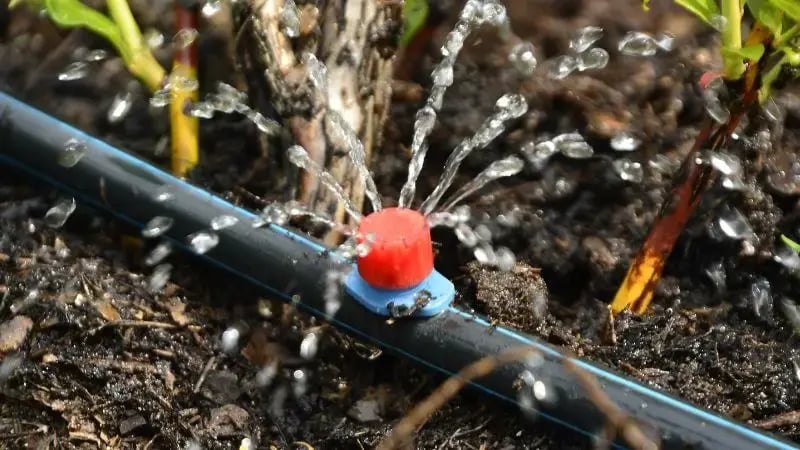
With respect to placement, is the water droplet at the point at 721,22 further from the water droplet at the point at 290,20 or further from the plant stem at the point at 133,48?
the plant stem at the point at 133,48

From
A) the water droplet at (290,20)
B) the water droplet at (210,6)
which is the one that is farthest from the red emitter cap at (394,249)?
the water droplet at (210,6)

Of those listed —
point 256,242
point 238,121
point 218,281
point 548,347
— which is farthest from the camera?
point 238,121

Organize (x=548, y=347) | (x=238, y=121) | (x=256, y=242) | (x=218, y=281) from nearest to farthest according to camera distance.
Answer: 1. (x=548, y=347)
2. (x=256, y=242)
3. (x=218, y=281)
4. (x=238, y=121)

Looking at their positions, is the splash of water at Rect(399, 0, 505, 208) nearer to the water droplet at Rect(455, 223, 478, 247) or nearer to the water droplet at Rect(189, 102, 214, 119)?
the water droplet at Rect(455, 223, 478, 247)

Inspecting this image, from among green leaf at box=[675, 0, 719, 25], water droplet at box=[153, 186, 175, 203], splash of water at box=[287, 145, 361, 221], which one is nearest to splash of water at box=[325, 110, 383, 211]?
splash of water at box=[287, 145, 361, 221]

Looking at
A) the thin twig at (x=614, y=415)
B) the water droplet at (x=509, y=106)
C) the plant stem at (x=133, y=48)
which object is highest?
the plant stem at (x=133, y=48)

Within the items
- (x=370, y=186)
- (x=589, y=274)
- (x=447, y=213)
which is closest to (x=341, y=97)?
(x=370, y=186)

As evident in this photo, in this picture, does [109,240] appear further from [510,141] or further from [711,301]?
[711,301]
